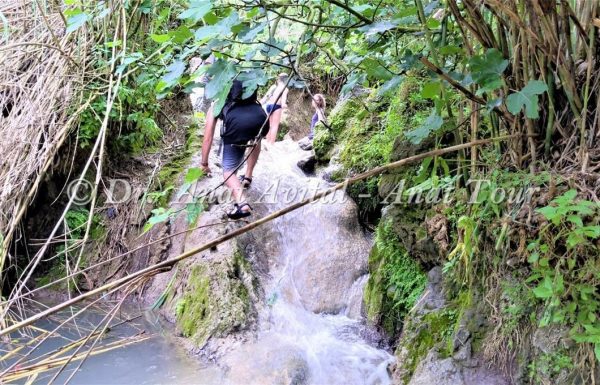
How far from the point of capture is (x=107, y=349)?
3.41 m

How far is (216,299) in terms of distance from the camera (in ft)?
12.4

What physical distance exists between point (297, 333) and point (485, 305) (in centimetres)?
169

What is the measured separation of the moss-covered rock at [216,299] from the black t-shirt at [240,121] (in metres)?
1.01

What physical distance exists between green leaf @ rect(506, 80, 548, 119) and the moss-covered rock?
262 cm

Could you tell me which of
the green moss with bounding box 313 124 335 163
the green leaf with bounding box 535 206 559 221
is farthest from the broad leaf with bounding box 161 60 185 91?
the green moss with bounding box 313 124 335 163

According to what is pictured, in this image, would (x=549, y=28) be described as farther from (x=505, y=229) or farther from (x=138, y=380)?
(x=138, y=380)

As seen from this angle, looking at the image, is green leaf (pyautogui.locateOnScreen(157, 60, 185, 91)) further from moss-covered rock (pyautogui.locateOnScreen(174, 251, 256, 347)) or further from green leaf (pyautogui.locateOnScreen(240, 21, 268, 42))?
moss-covered rock (pyautogui.locateOnScreen(174, 251, 256, 347))

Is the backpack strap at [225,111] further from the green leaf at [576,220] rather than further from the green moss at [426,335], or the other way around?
the green leaf at [576,220]

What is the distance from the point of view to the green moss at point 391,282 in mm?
3168

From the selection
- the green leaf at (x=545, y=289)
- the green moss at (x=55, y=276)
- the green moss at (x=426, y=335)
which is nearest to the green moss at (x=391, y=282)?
the green moss at (x=426, y=335)

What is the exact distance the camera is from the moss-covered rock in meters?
3.64

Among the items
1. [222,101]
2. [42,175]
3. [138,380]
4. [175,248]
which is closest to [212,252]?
[175,248]

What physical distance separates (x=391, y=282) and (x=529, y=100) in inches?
76.0

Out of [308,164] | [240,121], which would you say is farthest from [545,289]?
[308,164]
